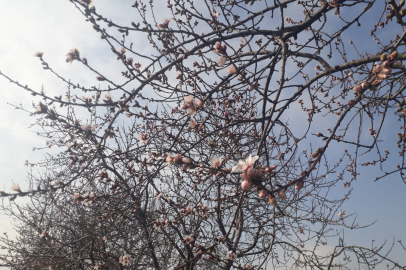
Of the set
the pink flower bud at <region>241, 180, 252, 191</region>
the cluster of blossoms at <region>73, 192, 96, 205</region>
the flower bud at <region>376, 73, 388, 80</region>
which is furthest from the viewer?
the cluster of blossoms at <region>73, 192, 96, 205</region>

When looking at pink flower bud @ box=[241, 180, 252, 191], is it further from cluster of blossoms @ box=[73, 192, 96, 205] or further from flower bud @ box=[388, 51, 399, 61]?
cluster of blossoms @ box=[73, 192, 96, 205]

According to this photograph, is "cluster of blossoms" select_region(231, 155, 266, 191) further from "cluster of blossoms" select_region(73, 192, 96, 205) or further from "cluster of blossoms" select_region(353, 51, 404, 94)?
"cluster of blossoms" select_region(73, 192, 96, 205)

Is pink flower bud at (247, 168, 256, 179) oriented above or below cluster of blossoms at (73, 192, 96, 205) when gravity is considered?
below

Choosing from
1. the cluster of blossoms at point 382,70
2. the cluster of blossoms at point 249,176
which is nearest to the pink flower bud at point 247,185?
the cluster of blossoms at point 249,176

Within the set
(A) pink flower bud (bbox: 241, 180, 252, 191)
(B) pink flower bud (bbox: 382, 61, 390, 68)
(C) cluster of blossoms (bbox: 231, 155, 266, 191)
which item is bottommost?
(A) pink flower bud (bbox: 241, 180, 252, 191)

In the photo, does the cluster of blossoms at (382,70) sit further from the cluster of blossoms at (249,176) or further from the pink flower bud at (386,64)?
the cluster of blossoms at (249,176)

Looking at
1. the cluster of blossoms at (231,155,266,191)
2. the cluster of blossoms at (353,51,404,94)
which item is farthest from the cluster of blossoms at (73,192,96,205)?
the cluster of blossoms at (353,51,404,94)

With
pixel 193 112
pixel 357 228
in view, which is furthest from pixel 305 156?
pixel 193 112

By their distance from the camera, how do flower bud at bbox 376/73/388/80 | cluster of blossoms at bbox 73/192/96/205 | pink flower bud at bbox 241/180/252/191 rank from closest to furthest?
pink flower bud at bbox 241/180/252/191
flower bud at bbox 376/73/388/80
cluster of blossoms at bbox 73/192/96/205

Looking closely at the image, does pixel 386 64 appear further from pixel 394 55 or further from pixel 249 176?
pixel 249 176

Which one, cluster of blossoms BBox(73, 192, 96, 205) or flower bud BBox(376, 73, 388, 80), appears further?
cluster of blossoms BBox(73, 192, 96, 205)

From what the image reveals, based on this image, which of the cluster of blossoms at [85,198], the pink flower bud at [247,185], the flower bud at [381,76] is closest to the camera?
the pink flower bud at [247,185]

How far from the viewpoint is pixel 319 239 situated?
203 inches

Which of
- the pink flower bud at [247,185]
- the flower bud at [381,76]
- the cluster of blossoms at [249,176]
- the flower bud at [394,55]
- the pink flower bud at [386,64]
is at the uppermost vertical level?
the flower bud at [394,55]
